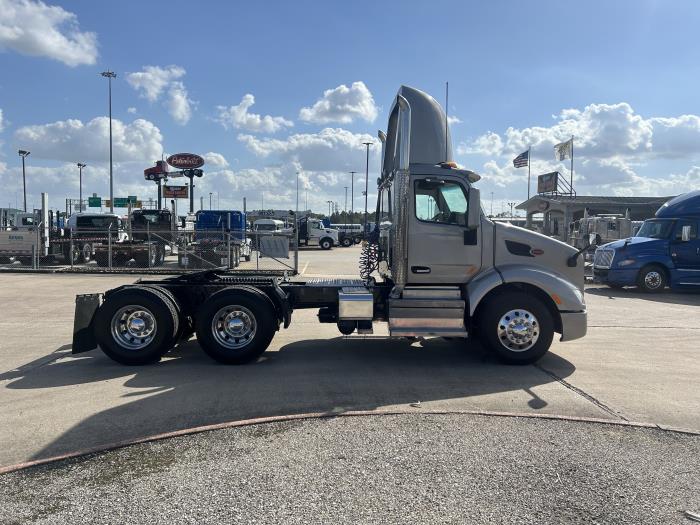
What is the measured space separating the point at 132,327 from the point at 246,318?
1.47 m

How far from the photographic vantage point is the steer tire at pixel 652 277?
1630cm

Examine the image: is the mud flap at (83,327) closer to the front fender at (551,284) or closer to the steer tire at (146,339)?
the steer tire at (146,339)

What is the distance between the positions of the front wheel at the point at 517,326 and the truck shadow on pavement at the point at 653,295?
928cm

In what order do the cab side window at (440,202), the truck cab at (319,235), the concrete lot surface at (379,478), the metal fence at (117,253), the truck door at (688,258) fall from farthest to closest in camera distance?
1. the truck cab at (319,235)
2. the metal fence at (117,253)
3. the truck door at (688,258)
4. the cab side window at (440,202)
5. the concrete lot surface at (379,478)

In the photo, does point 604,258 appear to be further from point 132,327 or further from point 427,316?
point 132,327

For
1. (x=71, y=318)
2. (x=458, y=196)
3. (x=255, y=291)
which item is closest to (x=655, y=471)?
(x=458, y=196)

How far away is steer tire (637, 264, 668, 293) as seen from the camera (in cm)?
1630

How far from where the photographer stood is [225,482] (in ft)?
12.5

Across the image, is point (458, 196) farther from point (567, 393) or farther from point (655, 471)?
point (655, 471)

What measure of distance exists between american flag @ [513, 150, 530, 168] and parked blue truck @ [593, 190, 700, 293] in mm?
30599

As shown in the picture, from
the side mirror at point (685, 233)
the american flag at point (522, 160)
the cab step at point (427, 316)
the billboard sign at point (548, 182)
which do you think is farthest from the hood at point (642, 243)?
the billboard sign at point (548, 182)

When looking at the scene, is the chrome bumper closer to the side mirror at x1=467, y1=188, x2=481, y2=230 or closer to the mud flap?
the side mirror at x1=467, y1=188, x2=481, y2=230

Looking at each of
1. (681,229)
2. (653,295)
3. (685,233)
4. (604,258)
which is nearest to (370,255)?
(653,295)

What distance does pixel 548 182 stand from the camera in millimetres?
59812
